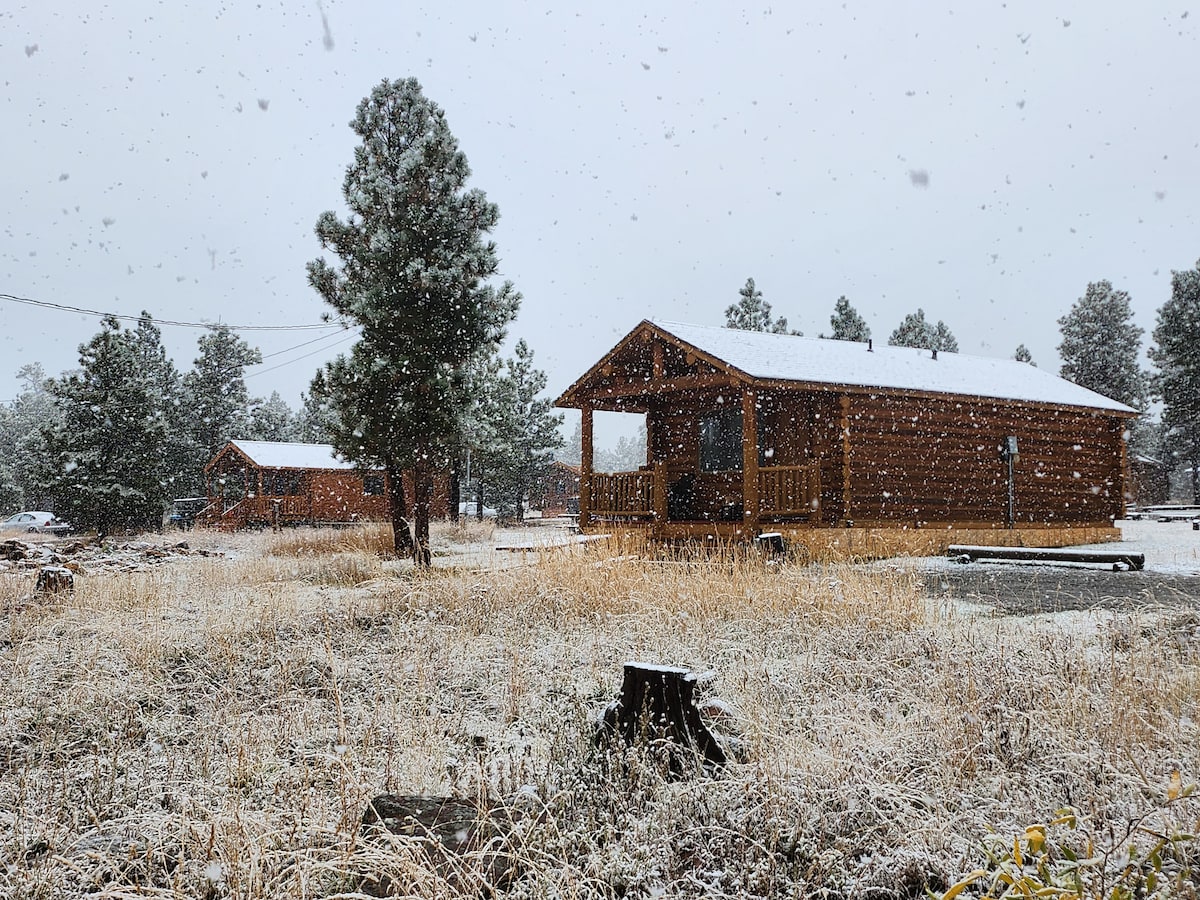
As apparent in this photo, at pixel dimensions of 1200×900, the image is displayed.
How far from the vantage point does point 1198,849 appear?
2613mm

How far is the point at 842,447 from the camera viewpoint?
14.7 m

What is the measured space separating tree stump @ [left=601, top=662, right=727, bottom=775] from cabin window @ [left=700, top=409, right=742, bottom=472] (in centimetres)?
1244

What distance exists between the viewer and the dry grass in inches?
107

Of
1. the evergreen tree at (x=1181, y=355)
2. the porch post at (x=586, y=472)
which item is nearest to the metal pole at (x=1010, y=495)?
the porch post at (x=586, y=472)

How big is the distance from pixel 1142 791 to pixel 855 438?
41.0 feet

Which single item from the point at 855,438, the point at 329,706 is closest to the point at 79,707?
the point at 329,706

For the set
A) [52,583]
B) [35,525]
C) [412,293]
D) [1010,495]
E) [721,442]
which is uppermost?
[412,293]

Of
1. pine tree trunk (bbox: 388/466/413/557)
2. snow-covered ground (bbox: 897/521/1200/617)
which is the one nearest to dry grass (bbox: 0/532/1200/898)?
snow-covered ground (bbox: 897/521/1200/617)

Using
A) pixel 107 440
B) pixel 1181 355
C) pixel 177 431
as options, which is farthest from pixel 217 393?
pixel 1181 355

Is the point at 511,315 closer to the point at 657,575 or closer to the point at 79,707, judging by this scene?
the point at 657,575

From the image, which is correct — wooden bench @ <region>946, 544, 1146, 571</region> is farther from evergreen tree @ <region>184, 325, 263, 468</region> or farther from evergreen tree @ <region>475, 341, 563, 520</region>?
evergreen tree @ <region>184, 325, 263, 468</region>

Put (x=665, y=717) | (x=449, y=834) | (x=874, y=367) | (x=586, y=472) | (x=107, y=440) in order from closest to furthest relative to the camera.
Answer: (x=449, y=834)
(x=665, y=717)
(x=874, y=367)
(x=586, y=472)
(x=107, y=440)

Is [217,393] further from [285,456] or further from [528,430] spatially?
[528,430]

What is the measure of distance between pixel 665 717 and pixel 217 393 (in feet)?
143
